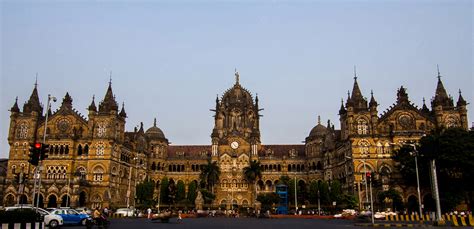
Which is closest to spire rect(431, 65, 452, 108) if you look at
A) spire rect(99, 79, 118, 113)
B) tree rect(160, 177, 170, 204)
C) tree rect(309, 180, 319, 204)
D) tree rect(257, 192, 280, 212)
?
tree rect(309, 180, 319, 204)

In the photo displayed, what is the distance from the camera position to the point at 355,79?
85.9 meters

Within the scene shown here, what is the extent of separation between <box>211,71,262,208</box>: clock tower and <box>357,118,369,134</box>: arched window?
29.2 metres

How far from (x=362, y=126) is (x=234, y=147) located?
33.4m

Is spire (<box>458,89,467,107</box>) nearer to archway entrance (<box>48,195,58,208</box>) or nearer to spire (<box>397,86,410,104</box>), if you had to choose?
spire (<box>397,86,410,104</box>)

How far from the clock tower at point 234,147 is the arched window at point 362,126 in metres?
29.2

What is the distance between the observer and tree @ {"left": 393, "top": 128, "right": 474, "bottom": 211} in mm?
60781

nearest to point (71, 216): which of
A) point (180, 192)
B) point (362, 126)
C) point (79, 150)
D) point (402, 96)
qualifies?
point (79, 150)

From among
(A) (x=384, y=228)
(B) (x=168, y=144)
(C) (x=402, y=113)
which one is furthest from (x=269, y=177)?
(A) (x=384, y=228)

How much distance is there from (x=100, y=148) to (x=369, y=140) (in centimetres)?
4954

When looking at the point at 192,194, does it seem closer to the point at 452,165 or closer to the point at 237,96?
the point at 237,96

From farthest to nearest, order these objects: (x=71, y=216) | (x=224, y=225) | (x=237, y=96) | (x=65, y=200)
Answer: (x=237, y=96), (x=65, y=200), (x=224, y=225), (x=71, y=216)

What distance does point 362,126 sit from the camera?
79.4m

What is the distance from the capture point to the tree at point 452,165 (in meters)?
60.8

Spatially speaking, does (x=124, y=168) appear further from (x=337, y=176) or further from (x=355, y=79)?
(x=355, y=79)
